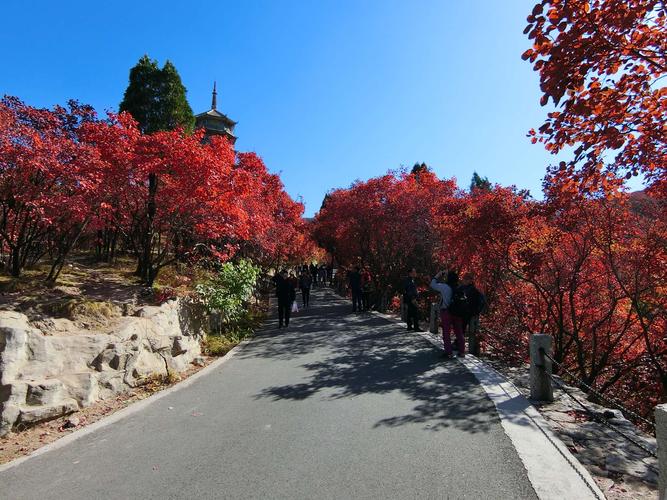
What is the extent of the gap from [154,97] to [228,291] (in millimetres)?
9072

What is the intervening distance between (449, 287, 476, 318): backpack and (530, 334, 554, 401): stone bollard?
1891 mm

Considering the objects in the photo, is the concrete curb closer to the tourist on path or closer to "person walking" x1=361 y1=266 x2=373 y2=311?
the tourist on path

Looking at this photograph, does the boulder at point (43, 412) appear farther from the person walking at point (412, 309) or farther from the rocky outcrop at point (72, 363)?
the person walking at point (412, 309)

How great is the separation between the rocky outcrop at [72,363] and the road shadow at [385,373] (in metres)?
2.02

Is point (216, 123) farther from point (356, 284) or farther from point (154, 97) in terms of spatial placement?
point (356, 284)

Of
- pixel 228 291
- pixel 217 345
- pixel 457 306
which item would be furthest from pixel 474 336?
pixel 228 291

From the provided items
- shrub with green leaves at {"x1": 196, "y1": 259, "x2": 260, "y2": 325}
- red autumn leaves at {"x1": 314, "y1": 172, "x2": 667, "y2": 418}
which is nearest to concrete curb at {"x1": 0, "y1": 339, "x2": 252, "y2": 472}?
shrub with green leaves at {"x1": 196, "y1": 259, "x2": 260, "y2": 325}

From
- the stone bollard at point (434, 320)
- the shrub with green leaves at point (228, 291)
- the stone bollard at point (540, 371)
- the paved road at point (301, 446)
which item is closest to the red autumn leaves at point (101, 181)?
the shrub with green leaves at point (228, 291)

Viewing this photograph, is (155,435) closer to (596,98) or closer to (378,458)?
Answer: (378,458)

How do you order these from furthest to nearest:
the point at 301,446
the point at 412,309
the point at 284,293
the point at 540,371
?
the point at 284,293 → the point at 412,309 → the point at 540,371 → the point at 301,446

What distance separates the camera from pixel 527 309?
10.4 meters

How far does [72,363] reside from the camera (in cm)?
522

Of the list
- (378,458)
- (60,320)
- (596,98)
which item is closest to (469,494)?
(378,458)

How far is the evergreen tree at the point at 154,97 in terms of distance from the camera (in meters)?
14.4
